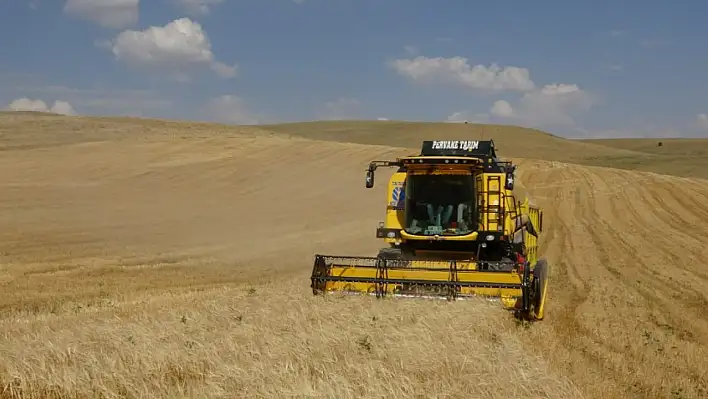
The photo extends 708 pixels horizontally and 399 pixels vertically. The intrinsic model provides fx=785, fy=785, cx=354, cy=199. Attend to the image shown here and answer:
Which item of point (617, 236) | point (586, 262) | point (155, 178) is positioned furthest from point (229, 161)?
point (586, 262)

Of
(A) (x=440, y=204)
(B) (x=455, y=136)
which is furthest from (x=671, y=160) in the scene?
(A) (x=440, y=204)

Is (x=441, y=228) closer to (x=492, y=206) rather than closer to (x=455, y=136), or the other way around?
(x=492, y=206)

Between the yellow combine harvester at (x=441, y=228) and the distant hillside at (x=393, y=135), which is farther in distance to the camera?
the distant hillside at (x=393, y=135)

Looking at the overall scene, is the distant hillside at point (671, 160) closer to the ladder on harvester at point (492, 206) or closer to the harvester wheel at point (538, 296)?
the ladder on harvester at point (492, 206)

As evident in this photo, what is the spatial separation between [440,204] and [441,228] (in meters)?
0.51

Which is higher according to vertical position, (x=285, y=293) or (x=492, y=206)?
(x=492, y=206)

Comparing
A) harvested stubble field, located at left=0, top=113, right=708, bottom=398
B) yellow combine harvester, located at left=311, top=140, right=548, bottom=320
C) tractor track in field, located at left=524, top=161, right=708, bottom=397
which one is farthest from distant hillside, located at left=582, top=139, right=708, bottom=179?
yellow combine harvester, located at left=311, top=140, right=548, bottom=320

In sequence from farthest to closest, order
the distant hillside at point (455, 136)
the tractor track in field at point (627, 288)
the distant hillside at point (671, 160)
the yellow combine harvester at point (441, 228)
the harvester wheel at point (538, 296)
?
the distant hillside at point (455, 136)
the distant hillside at point (671, 160)
the yellow combine harvester at point (441, 228)
the harvester wheel at point (538, 296)
the tractor track in field at point (627, 288)

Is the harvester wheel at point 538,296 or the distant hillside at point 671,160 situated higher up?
the distant hillside at point 671,160

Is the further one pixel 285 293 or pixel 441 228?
pixel 441 228

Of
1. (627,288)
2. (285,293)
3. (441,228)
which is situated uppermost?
(441,228)

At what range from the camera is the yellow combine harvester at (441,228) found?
13.1m

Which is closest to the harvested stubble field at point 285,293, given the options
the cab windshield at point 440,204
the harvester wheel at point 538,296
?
the harvester wheel at point 538,296

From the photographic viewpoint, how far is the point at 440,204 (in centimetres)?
1516
